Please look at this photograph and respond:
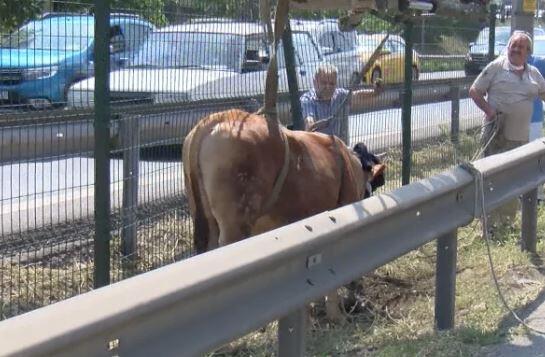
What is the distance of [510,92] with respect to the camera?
9.59 meters

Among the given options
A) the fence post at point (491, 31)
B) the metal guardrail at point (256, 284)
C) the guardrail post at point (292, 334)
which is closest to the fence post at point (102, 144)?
the metal guardrail at point (256, 284)

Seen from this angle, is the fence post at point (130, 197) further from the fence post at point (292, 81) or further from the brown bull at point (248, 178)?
the fence post at point (292, 81)

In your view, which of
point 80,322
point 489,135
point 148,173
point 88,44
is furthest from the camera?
point 489,135

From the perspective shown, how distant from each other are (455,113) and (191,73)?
6.99m

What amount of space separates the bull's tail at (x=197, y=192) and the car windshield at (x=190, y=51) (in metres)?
1.10

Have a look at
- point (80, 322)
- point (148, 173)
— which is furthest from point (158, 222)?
point (80, 322)

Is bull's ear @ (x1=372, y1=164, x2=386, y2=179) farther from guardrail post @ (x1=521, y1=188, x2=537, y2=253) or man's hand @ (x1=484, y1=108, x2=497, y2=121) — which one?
man's hand @ (x1=484, y1=108, x2=497, y2=121)

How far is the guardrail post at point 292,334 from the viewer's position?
438cm

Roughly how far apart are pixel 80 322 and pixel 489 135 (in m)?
7.51

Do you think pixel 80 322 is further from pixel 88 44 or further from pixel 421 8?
pixel 421 8

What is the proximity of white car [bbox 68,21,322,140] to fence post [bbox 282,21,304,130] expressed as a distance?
29 cm

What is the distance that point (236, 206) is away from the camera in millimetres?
5871

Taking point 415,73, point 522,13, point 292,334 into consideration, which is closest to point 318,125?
point 415,73

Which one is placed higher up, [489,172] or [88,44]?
[88,44]
